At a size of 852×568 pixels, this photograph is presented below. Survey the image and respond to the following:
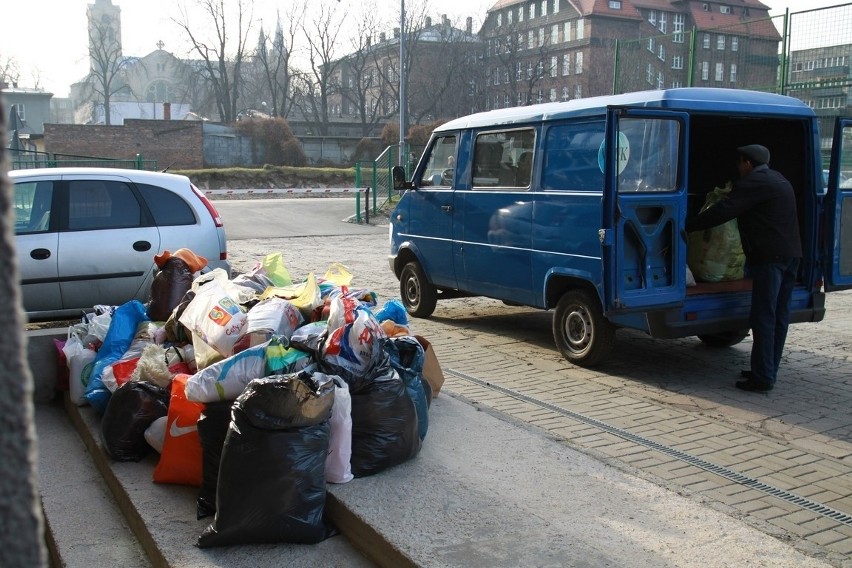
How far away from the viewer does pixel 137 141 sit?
46.1 meters

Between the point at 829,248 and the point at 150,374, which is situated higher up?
the point at 829,248

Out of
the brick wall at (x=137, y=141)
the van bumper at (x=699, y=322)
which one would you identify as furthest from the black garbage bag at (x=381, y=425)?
the brick wall at (x=137, y=141)

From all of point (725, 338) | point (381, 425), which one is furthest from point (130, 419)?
point (725, 338)

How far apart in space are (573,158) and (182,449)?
4.43 metres

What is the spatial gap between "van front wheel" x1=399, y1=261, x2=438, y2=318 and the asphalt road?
10300mm

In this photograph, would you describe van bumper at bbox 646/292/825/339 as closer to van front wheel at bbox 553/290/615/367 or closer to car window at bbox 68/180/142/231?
van front wheel at bbox 553/290/615/367

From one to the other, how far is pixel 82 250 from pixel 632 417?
553cm

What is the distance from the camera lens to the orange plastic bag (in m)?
4.23

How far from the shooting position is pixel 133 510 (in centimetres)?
401

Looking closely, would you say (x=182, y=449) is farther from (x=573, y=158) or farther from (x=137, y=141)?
(x=137, y=141)

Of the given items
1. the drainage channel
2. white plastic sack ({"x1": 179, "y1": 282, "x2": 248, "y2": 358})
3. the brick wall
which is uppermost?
the brick wall

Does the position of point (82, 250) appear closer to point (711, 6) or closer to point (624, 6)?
point (624, 6)

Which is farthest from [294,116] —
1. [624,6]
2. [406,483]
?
[406,483]

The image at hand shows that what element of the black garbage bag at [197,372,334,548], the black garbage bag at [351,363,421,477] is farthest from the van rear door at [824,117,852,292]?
the black garbage bag at [197,372,334,548]
